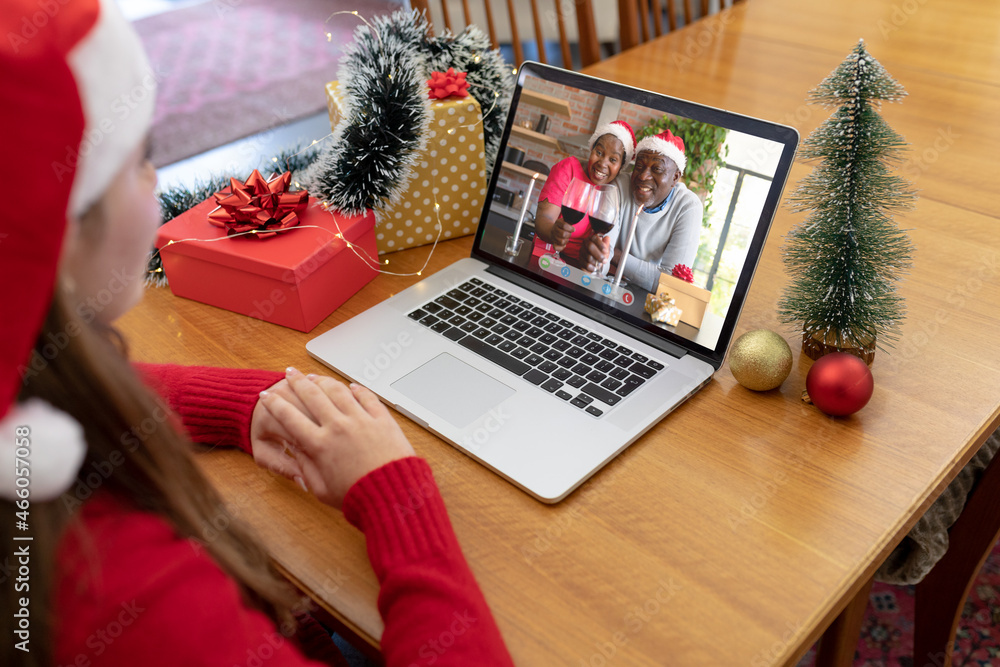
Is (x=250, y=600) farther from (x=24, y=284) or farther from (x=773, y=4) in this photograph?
(x=773, y=4)

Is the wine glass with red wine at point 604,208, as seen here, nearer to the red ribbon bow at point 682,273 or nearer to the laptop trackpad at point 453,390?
the red ribbon bow at point 682,273

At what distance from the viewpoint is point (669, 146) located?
77cm

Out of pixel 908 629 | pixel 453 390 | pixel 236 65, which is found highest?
pixel 453 390

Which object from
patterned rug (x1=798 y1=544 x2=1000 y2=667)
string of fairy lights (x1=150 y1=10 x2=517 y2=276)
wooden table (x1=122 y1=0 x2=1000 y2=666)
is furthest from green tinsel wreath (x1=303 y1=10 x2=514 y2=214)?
patterned rug (x1=798 y1=544 x2=1000 y2=667)

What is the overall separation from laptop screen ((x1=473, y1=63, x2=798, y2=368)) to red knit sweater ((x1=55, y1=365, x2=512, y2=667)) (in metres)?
0.33

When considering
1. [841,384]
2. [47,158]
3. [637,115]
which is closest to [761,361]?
[841,384]

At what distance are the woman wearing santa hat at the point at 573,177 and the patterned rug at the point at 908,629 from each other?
0.86 m

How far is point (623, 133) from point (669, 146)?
6 cm

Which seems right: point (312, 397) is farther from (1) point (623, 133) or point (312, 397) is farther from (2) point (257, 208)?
(1) point (623, 133)

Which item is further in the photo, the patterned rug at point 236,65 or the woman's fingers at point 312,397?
the patterned rug at point 236,65

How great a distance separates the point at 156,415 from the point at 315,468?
162mm

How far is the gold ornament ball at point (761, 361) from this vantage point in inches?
28.7

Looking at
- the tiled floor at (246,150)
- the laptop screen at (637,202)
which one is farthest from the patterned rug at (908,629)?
the tiled floor at (246,150)

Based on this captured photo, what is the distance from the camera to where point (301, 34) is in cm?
387
